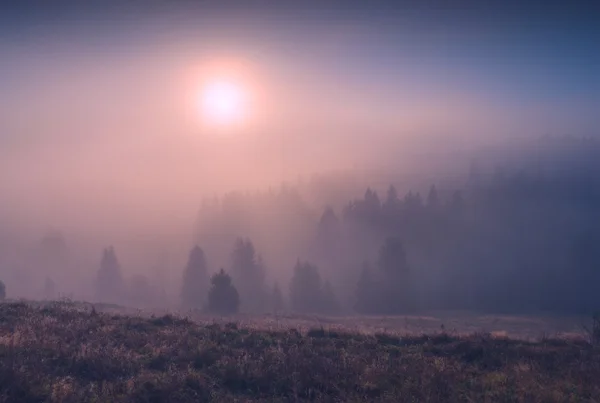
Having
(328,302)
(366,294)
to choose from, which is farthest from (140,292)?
(366,294)

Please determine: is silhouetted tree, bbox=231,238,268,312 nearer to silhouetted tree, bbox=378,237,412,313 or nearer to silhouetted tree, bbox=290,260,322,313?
silhouetted tree, bbox=290,260,322,313

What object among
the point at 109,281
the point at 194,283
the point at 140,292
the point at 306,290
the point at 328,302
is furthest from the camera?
the point at 109,281

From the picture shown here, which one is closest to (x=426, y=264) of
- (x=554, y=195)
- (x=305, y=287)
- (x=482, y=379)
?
(x=305, y=287)

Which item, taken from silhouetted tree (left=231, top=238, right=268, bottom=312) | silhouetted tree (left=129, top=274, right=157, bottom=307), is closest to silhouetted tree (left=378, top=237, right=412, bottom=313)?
silhouetted tree (left=231, top=238, right=268, bottom=312)

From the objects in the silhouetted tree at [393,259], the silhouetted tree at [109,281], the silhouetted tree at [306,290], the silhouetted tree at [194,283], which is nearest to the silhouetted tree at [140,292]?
the silhouetted tree at [109,281]

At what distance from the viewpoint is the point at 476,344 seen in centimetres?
1911

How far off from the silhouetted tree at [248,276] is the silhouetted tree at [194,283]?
631 cm

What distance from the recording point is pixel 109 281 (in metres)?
118

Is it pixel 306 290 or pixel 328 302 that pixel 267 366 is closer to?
pixel 306 290

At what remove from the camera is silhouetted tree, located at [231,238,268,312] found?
337 feet

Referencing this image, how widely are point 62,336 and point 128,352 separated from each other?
276 cm

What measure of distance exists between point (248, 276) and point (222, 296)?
1463 inches

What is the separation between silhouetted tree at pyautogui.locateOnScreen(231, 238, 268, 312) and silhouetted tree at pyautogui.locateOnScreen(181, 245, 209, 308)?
249 inches

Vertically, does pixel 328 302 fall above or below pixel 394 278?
below
